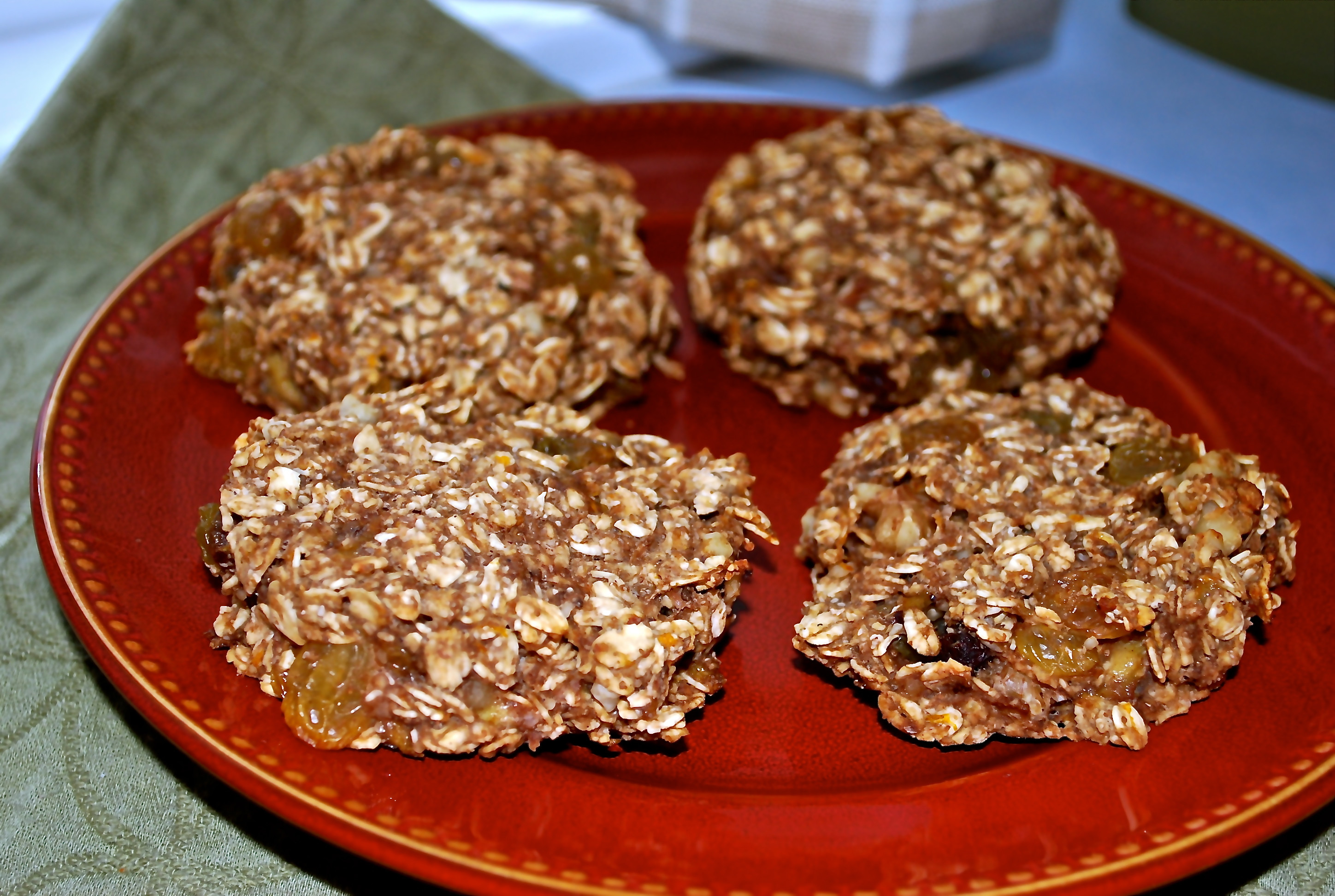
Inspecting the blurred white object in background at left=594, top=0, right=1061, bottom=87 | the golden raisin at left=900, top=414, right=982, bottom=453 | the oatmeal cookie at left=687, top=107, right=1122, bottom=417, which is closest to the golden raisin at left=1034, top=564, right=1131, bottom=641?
the golden raisin at left=900, top=414, right=982, bottom=453

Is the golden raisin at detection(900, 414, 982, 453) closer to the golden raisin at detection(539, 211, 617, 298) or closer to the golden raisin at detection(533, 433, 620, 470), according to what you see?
the golden raisin at detection(533, 433, 620, 470)

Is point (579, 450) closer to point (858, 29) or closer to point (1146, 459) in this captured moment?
point (1146, 459)

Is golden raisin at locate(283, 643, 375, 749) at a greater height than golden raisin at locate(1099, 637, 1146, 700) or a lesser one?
lesser

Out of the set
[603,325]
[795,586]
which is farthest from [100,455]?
[795,586]

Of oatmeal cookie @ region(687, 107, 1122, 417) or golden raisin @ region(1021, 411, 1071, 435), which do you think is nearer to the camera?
golden raisin @ region(1021, 411, 1071, 435)

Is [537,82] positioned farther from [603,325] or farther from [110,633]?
[110,633]

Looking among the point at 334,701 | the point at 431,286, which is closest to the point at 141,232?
the point at 431,286

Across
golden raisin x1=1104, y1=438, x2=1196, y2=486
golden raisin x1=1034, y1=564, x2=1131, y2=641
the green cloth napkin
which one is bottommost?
the green cloth napkin
